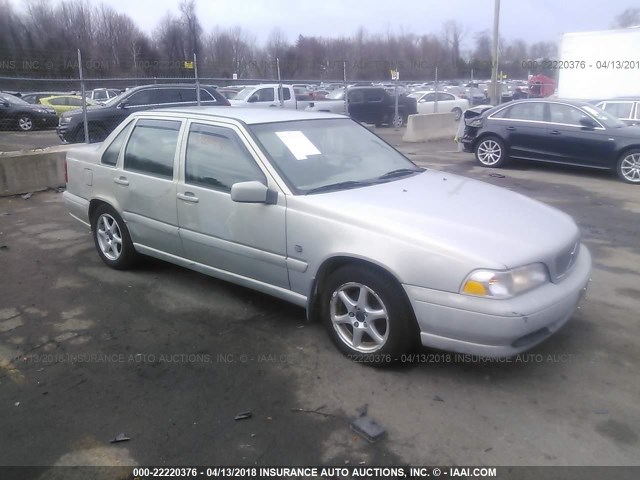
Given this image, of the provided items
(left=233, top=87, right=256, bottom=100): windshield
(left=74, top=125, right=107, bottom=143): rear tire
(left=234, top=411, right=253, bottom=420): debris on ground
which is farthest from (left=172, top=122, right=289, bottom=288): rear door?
(left=233, top=87, right=256, bottom=100): windshield

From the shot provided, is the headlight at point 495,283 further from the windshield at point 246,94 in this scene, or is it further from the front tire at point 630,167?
the windshield at point 246,94

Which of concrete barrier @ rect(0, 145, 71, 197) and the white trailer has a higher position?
the white trailer

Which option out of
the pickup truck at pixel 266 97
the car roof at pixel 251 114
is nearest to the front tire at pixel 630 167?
the car roof at pixel 251 114

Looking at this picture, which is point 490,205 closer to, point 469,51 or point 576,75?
point 576,75

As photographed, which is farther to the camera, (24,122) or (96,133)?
(24,122)

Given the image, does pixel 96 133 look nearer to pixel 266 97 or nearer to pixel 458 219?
pixel 266 97

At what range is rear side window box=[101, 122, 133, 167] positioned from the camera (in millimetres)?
5387

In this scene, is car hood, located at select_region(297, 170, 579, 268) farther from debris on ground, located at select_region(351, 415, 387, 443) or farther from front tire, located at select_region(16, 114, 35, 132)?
front tire, located at select_region(16, 114, 35, 132)

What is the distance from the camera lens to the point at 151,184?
16.2ft

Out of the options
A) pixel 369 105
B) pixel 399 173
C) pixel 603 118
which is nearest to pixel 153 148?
pixel 399 173

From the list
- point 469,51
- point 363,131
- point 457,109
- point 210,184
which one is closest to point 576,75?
point 457,109

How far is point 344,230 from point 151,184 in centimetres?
209

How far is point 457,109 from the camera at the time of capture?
26.8 metres

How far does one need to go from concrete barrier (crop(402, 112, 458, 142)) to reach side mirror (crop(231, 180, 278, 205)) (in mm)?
13914
